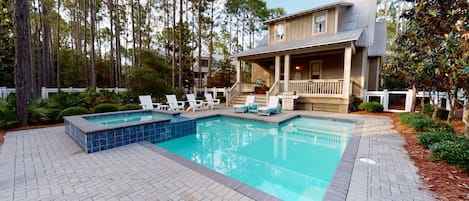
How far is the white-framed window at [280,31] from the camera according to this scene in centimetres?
1505

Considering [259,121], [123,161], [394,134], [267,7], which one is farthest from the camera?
[267,7]

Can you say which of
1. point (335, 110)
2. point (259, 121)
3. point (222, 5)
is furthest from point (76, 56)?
point (335, 110)

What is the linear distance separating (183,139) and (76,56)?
21.5m

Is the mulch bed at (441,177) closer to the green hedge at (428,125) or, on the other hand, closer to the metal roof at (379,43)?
the green hedge at (428,125)

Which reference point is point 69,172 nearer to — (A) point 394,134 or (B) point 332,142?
(B) point 332,142

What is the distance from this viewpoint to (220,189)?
2740mm

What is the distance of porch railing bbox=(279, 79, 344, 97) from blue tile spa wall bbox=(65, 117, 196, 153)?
751 centimetres

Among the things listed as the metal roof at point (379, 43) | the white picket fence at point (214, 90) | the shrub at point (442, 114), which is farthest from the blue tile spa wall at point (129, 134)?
the metal roof at point (379, 43)

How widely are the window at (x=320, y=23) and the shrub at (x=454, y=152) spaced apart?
11.2 m

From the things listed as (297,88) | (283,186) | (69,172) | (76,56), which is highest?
(76,56)

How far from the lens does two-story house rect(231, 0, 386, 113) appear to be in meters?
10.7

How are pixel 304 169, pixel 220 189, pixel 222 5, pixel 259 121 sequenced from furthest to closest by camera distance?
pixel 222 5 < pixel 259 121 < pixel 304 169 < pixel 220 189

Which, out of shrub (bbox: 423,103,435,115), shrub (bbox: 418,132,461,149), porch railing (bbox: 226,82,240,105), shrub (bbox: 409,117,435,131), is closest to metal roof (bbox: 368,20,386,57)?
shrub (bbox: 423,103,435,115)

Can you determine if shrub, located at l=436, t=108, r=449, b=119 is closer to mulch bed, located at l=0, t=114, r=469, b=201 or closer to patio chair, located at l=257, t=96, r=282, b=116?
mulch bed, located at l=0, t=114, r=469, b=201
